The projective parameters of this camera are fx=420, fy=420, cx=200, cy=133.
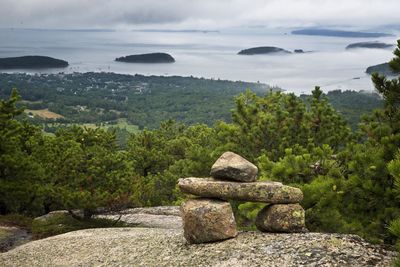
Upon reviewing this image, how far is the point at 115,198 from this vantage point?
28562 mm

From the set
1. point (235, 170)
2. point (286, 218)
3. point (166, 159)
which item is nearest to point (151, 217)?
point (235, 170)

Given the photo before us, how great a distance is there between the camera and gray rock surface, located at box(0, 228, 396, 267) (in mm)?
A: 15508

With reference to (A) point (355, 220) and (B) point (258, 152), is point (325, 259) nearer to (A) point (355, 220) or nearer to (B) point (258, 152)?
(A) point (355, 220)

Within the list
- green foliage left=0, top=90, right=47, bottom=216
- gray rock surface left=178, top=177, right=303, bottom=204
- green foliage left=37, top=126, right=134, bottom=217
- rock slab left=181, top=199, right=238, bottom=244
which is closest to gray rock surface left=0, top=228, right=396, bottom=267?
rock slab left=181, top=199, right=238, bottom=244

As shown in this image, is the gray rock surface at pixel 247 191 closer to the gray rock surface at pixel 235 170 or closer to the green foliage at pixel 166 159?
the gray rock surface at pixel 235 170

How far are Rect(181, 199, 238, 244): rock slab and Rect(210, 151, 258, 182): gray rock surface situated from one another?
1260mm

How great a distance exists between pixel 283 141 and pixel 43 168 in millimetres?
18217

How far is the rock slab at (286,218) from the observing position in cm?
1834

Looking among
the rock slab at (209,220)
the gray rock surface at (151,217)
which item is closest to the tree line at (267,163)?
the gray rock surface at (151,217)

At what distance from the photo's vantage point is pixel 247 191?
18312mm

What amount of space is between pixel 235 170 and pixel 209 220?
251cm

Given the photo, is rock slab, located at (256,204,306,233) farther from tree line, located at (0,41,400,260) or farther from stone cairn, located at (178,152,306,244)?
tree line, located at (0,41,400,260)

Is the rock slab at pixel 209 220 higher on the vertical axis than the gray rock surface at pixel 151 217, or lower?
higher

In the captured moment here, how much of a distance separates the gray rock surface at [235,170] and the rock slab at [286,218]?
1711mm
